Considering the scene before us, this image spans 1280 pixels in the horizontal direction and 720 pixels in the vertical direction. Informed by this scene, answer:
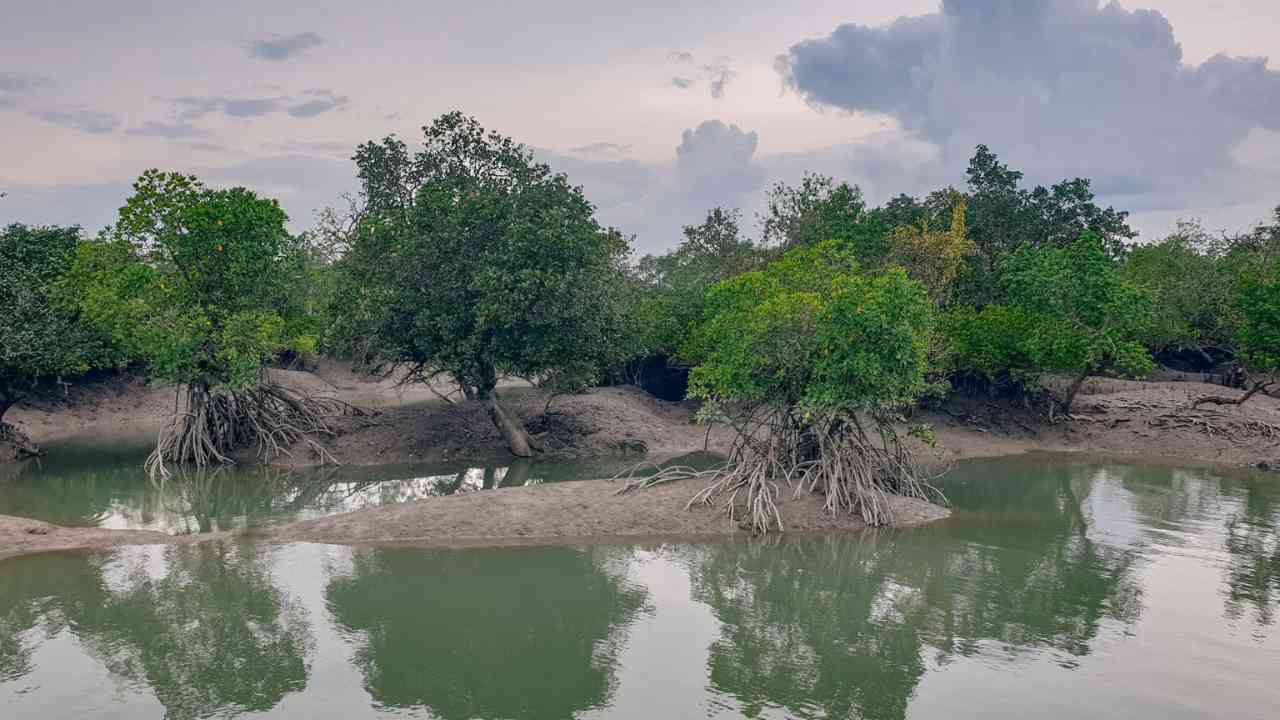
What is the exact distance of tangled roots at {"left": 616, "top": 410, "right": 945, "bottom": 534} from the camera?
2248cm

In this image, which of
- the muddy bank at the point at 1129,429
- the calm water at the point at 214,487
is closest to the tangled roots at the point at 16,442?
the calm water at the point at 214,487

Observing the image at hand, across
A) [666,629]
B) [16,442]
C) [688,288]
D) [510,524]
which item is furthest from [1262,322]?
[16,442]

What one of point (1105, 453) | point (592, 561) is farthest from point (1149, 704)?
point (1105, 453)

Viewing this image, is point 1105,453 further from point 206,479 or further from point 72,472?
point 72,472

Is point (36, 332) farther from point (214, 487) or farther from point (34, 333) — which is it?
point (214, 487)

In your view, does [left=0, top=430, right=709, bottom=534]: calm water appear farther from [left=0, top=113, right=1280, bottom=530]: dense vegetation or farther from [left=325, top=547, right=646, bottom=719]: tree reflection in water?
[left=325, top=547, right=646, bottom=719]: tree reflection in water

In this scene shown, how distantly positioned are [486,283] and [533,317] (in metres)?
1.79

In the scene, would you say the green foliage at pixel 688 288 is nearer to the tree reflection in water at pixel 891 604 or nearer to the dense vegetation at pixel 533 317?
the dense vegetation at pixel 533 317

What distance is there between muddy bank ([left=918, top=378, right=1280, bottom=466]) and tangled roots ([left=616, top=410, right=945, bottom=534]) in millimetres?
11223

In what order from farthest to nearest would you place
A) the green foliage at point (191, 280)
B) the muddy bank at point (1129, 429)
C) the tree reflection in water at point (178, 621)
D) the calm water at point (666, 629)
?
the muddy bank at point (1129, 429), the green foliage at point (191, 280), the tree reflection in water at point (178, 621), the calm water at point (666, 629)

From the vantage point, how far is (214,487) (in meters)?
28.1

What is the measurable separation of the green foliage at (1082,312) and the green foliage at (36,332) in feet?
Result: 106

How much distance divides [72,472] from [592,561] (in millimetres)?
19627

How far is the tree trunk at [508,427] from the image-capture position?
3312 centimetres
